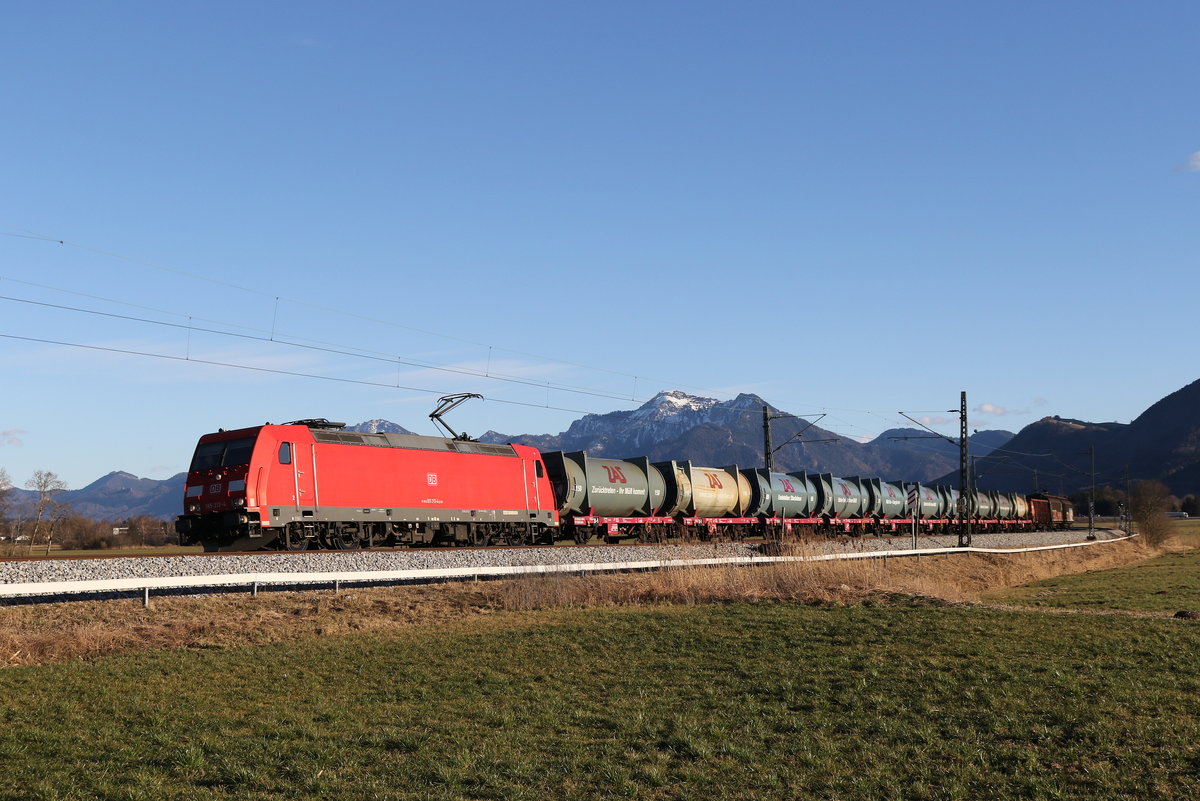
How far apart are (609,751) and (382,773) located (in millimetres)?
2587

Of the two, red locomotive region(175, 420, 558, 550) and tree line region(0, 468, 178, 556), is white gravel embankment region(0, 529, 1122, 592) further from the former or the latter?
tree line region(0, 468, 178, 556)

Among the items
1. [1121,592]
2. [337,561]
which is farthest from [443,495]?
[1121,592]

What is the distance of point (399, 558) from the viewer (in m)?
29.1

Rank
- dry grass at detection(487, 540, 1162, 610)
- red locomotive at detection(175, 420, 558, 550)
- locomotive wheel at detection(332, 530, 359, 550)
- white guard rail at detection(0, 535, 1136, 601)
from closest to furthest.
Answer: white guard rail at detection(0, 535, 1136, 601), dry grass at detection(487, 540, 1162, 610), red locomotive at detection(175, 420, 558, 550), locomotive wheel at detection(332, 530, 359, 550)

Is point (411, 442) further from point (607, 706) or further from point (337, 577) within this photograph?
point (607, 706)

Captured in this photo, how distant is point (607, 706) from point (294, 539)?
21706 mm

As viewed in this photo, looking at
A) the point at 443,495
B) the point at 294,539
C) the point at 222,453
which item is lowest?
the point at 294,539

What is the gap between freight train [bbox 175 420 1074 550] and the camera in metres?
31.9

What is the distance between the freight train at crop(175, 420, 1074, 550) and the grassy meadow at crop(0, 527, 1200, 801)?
925 cm

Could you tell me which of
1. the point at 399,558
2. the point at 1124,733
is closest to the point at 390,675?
the point at 1124,733

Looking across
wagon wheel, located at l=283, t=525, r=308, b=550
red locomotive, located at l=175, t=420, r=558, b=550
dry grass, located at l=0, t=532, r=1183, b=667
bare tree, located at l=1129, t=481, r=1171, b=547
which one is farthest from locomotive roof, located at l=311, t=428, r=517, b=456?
bare tree, located at l=1129, t=481, r=1171, b=547

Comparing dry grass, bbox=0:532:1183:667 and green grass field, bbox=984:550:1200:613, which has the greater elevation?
dry grass, bbox=0:532:1183:667

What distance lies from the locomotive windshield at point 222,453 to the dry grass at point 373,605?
8.58 meters

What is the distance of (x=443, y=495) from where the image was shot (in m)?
37.9
